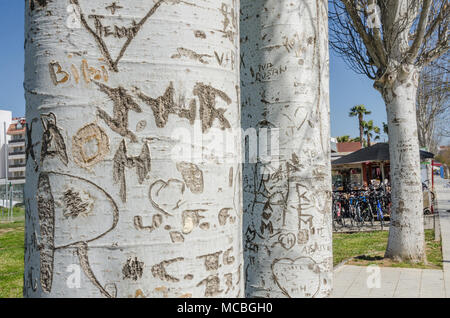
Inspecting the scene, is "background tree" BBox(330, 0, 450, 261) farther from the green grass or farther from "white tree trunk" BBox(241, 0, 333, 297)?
"white tree trunk" BBox(241, 0, 333, 297)

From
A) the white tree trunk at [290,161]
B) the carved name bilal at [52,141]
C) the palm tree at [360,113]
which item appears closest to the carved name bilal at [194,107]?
the carved name bilal at [52,141]

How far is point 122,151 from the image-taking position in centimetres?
91

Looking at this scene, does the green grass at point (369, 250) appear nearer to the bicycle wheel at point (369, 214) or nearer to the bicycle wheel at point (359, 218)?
the bicycle wheel at point (359, 218)

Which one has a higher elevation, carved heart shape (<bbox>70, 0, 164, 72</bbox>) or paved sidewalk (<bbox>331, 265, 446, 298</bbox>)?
carved heart shape (<bbox>70, 0, 164, 72</bbox>)

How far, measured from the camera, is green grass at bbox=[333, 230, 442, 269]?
7141mm

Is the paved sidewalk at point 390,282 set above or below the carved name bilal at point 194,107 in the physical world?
below

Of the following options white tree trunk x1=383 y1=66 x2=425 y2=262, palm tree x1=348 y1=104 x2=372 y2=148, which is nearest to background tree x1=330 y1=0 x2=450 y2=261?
white tree trunk x1=383 y1=66 x2=425 y2=262

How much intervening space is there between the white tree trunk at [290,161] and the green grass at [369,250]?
5.55 m

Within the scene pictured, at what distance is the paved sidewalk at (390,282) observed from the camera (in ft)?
17.3

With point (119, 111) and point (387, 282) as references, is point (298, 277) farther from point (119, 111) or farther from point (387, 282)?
point (387, 282)

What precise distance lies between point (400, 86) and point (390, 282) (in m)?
3.33

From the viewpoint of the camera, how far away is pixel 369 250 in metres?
8.56

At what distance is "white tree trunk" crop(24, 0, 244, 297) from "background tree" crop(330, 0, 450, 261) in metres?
6.86
